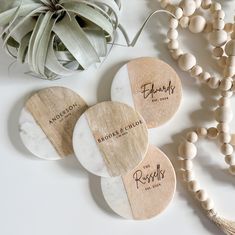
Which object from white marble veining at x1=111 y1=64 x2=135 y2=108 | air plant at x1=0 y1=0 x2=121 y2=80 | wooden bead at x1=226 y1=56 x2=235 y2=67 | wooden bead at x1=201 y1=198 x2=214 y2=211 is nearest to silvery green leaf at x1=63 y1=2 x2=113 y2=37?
air plant at x1=0 y1=0 x2=121 y2=80

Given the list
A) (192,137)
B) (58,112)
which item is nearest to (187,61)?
(192,137)

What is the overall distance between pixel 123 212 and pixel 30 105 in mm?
230

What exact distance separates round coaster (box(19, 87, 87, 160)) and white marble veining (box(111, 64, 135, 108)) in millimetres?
56

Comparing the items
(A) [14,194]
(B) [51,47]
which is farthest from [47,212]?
(B) [51,47]

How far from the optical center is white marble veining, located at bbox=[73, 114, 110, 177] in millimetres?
664

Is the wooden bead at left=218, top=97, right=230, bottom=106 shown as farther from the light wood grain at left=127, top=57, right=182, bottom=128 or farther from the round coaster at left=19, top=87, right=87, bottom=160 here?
the round coaster at left=19, top=87, right=87, bottom=160

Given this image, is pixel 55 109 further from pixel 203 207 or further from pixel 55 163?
pixel 203 207

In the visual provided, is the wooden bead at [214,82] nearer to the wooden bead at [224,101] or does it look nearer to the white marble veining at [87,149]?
the wooden bead at [224,101]

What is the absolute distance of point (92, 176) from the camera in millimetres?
694

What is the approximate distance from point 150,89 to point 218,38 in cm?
13

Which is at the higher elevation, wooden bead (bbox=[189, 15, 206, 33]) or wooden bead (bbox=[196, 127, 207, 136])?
wooden bead (bbox=[189, 15, 206, 33])

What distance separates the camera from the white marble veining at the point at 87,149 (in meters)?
0.66

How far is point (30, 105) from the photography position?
69 centimetres

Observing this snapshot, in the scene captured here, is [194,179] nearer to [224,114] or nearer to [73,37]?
[224,114]
